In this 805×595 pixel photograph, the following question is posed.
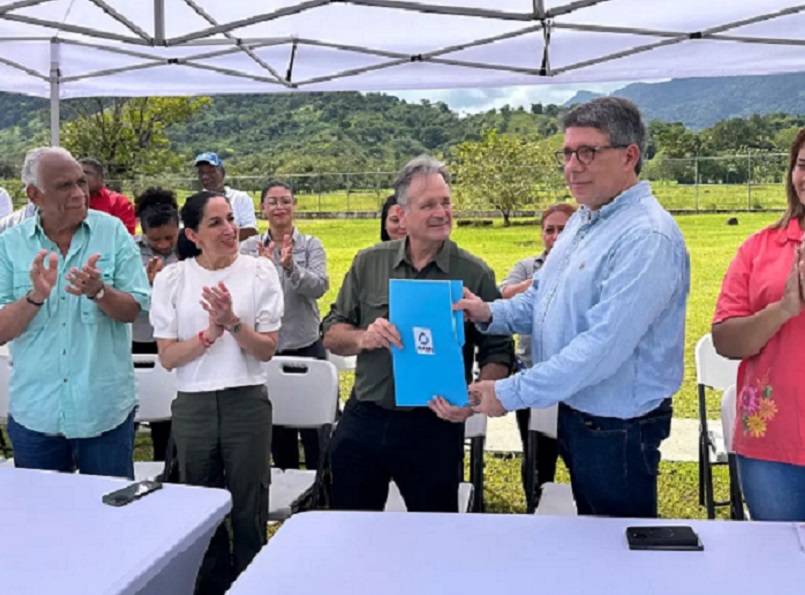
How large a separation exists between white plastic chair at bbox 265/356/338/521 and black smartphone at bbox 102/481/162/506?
1.18 meters

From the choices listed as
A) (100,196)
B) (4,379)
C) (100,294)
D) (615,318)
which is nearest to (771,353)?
(615,318)

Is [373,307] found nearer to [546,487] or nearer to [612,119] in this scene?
[612,119]

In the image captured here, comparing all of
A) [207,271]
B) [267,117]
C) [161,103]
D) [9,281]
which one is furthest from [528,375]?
[267,117]

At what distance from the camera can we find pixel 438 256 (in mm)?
2527

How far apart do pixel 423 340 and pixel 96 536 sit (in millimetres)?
921

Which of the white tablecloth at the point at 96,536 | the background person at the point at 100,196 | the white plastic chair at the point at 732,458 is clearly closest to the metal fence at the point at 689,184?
the background person at the point at 100,196

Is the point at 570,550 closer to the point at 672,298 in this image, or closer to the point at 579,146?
the point at 672,298

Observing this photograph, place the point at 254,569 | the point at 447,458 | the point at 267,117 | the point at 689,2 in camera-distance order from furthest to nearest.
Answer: the point at 267,117 < the point at 689,2 < the point at 447,458 < the point at 254,569

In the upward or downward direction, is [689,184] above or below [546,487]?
above

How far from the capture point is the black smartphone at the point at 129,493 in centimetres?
181

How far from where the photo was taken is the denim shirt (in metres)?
1.85

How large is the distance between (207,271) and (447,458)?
105cm

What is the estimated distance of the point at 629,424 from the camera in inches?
77.7

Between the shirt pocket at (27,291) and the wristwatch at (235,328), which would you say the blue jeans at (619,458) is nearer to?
the wristwatch at (235,328)
